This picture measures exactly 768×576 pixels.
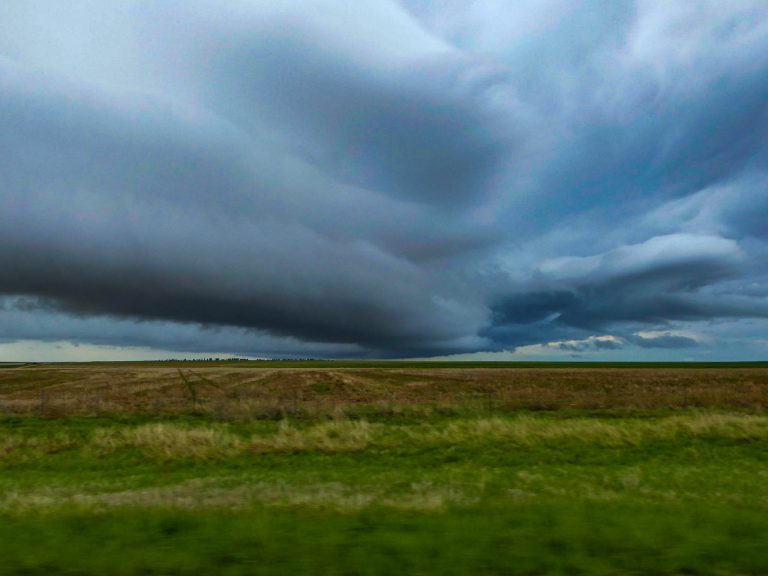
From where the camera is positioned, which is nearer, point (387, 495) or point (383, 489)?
point (387, 495)

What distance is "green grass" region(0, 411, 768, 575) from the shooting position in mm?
6816

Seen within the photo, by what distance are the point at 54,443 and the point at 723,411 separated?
30066mm

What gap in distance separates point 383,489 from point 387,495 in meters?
1.14

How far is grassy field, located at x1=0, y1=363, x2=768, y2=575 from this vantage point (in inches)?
270

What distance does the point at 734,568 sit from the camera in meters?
6.50

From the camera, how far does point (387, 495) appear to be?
41.3ft

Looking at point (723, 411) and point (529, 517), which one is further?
point (723, 411)

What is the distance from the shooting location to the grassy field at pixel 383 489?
6.86 meters

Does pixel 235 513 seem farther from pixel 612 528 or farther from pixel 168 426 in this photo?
pixel 168 426

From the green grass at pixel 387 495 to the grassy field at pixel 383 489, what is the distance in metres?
0.05

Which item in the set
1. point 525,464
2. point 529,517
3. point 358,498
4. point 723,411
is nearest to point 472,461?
point 525,464

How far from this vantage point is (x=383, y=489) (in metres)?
13.7

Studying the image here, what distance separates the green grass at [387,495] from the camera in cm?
682

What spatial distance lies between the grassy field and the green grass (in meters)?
0.05
